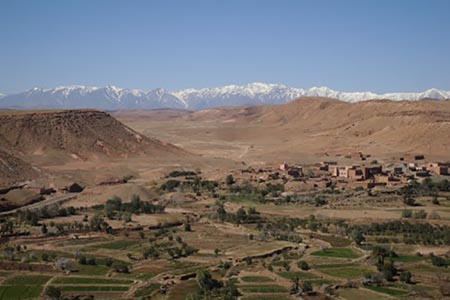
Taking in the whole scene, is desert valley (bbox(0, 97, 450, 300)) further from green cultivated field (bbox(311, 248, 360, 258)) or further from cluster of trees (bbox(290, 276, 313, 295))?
green cultivated field (bbox(311, 248, 360, 258))

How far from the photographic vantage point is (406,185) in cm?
6256

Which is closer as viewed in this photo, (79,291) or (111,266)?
(79,291)

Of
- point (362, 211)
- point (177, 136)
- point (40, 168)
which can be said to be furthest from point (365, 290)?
point (177, 136)

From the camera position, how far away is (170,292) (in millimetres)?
31469

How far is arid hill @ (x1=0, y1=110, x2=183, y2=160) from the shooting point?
86.9 meters

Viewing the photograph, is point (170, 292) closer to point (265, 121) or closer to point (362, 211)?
point (362, 211)

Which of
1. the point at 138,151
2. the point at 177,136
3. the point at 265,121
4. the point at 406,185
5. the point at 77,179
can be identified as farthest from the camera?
the point at 265,121

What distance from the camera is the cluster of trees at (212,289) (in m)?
29.7

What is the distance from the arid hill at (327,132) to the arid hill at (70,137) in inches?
608

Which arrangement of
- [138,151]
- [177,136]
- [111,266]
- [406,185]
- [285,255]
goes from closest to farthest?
[111,266]
[285,255]
[406,185]
[138,151]
[177,136]

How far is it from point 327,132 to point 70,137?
49.3 metres

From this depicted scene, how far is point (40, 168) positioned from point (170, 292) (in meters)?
47.5

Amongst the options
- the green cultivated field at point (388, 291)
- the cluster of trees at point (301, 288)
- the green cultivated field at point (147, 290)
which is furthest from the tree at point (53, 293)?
the green cultivated field at point (388, 291)

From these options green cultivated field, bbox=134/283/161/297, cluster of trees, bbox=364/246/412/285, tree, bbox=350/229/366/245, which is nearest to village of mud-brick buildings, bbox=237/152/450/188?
tree, bbox=350/229/366/245
